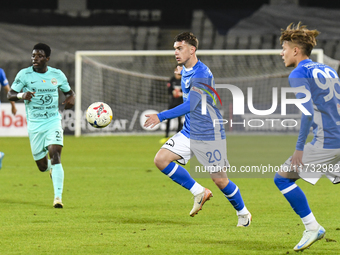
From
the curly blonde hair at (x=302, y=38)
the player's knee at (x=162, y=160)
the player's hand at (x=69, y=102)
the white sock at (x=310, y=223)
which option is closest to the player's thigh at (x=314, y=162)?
the white sock at (x=310, y=223)

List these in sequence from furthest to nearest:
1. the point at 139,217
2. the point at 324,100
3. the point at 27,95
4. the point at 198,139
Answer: the point at 27,95 < the point at 139,217 < the point at 198,139 < the point at 324,100

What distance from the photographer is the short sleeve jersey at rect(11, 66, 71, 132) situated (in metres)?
7.13

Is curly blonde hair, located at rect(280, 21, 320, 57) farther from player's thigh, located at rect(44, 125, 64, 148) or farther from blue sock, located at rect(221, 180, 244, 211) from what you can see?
player's thigh, located at rect(44, 125, 64, 148)

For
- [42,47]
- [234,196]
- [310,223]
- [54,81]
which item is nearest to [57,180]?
[54,81]

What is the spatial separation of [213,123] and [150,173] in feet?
15.6

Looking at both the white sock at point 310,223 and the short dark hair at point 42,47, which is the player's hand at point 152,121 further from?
the short dark hair at point 42,47

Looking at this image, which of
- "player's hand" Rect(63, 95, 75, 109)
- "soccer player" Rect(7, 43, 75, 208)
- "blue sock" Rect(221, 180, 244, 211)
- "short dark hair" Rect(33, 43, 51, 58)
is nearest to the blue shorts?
"soccer player" Rect(7, 43, 75, 208)

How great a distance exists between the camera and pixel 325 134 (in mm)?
4359

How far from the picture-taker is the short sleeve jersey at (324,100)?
4.26 metres

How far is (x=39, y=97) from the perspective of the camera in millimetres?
7168

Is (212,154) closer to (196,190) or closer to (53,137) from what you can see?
(196,190)

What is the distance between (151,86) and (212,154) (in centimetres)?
1695

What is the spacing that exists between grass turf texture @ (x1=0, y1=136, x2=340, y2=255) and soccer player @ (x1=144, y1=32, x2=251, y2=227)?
13.6 inches

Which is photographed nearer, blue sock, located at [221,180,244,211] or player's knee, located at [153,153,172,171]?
blue sock, located at [221,180,244,211]
